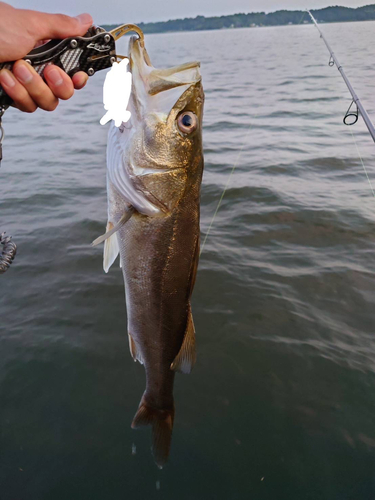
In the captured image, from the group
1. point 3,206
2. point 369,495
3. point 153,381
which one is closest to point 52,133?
point 3,206

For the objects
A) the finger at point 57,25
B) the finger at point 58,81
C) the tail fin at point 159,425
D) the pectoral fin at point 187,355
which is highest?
the finger at point 57,25

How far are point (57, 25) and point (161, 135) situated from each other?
24.0 inches

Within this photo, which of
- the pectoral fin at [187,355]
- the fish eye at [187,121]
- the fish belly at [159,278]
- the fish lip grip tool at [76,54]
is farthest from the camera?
the pectoral fin at [187,355]

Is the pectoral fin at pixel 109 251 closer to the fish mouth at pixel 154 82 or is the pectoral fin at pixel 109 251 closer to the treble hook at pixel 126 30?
the fish mouth at pixel 154 82

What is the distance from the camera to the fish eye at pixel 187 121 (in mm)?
1858

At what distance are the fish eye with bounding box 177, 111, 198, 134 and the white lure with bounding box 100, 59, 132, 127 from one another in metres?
0.27

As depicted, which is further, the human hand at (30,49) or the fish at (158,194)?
the fish at (158,194)

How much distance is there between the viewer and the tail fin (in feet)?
8.27

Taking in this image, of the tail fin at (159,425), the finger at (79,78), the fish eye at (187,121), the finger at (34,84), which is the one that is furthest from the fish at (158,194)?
the tail fin at (159,425)

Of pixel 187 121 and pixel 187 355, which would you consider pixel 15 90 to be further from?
pixel 187 355

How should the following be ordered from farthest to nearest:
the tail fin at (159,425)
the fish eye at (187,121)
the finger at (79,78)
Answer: the tail fin at (159,425) → the fish eye at (187,121) → the finger at (79,78)

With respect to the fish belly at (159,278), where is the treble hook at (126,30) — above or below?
above

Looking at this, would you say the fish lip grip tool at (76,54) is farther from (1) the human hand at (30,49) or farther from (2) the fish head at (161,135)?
(2) the fish head at (161,135)

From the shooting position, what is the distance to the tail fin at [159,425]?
8.27 feet
